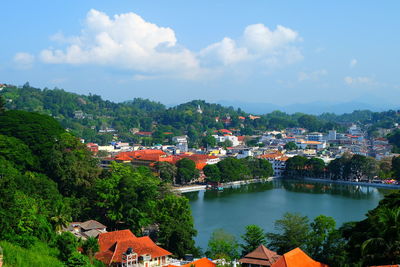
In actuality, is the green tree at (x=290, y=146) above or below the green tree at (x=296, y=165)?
above

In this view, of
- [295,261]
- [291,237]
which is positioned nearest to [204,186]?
[291,237]

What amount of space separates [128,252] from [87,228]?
3.22 m

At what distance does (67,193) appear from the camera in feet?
59.0

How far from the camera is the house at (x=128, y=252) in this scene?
1273 cm

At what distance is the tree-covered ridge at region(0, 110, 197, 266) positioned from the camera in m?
12.4

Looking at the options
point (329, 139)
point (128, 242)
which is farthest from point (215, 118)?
point (128, 242)

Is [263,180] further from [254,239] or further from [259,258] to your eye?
[259,258]

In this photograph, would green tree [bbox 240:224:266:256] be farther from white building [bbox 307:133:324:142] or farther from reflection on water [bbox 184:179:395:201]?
white building [bbox 307:133:324:142]

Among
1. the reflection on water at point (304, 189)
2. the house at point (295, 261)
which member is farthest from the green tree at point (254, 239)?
the reflection on water at point (304, 189)

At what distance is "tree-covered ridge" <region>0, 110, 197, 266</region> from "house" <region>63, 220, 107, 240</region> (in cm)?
38

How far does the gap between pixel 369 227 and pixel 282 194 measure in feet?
65.4

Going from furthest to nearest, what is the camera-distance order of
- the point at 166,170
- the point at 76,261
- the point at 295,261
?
the point at 166,170
the point at 295,261
the point at 76,261

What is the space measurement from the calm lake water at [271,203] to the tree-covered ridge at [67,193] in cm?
226

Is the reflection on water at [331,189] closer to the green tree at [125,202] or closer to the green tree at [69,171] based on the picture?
the green tree at [125,202]
